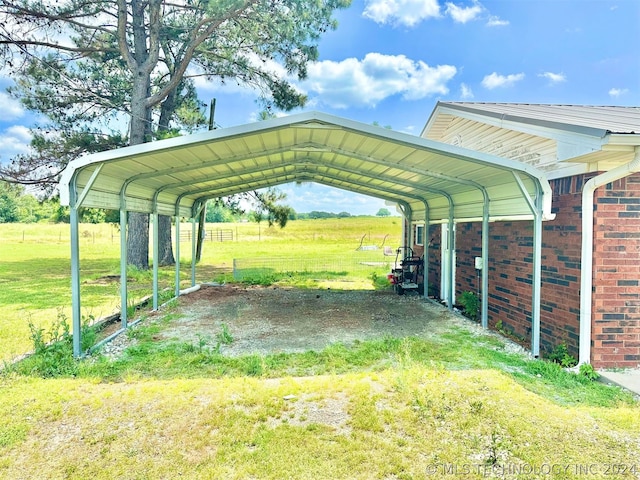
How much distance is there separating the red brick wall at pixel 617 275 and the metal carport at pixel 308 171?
2.05ft

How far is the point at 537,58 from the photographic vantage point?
2211 cm

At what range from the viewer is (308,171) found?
29.9 ft

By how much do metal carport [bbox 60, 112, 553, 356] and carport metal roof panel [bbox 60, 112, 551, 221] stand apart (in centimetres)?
1

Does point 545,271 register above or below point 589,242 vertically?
below

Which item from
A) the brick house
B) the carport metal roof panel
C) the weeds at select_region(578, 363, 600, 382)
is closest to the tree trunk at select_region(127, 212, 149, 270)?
the carport metal roof panel

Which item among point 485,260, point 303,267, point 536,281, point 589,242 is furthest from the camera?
point 303,267

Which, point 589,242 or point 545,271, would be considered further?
point 545,271

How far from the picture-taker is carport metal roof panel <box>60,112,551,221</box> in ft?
15.4

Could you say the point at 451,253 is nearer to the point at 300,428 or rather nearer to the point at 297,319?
the point at 297,319

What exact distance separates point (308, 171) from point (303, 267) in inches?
221

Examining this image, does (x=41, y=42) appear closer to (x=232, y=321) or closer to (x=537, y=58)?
(x=232, y=321)

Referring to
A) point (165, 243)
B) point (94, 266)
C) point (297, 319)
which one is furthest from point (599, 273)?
point (94, 266)

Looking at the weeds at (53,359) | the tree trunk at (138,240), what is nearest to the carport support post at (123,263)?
the weeds at (53,359)

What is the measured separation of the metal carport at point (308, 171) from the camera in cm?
471
